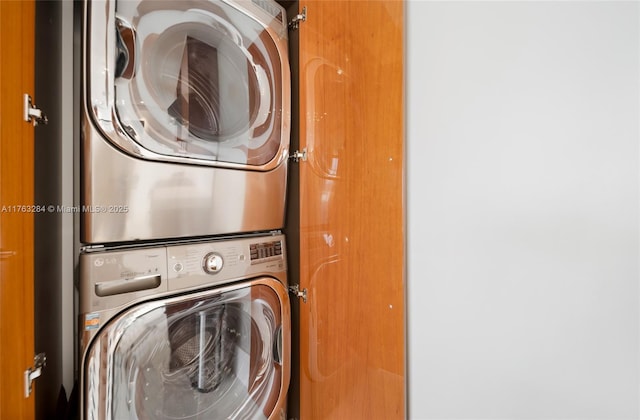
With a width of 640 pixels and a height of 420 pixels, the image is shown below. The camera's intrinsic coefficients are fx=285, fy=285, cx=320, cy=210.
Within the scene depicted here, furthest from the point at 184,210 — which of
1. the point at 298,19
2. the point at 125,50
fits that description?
the point at 298,19

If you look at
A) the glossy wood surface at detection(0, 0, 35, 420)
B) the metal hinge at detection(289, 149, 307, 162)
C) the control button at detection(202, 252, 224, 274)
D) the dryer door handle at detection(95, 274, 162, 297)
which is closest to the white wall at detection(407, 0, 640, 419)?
the metal hinge at detection(289, 149, 307, 162)

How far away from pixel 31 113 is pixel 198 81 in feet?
1.55

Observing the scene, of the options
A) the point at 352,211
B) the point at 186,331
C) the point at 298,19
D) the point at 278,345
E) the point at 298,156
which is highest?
the point at 298,19

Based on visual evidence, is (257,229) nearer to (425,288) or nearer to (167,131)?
(167,131)

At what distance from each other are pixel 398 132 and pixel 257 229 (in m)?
0.69

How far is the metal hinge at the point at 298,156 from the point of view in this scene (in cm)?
128

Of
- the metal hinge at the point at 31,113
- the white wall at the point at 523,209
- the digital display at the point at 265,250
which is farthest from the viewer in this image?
the digital display at the point at 265,250

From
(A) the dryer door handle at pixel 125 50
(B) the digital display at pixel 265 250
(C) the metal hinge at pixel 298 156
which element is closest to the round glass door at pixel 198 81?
(A) the dryer door handle at pixel 125 50

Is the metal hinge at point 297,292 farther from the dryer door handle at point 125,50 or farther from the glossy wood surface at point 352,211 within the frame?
the dryer door handle at point 125,50

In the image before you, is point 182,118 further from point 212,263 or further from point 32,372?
point 32,372

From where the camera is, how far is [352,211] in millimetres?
1086

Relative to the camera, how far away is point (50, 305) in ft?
2.92

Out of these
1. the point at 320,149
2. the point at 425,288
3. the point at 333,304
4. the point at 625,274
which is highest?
the point at 320,149

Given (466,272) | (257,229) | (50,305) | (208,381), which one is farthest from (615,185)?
(50,305)
